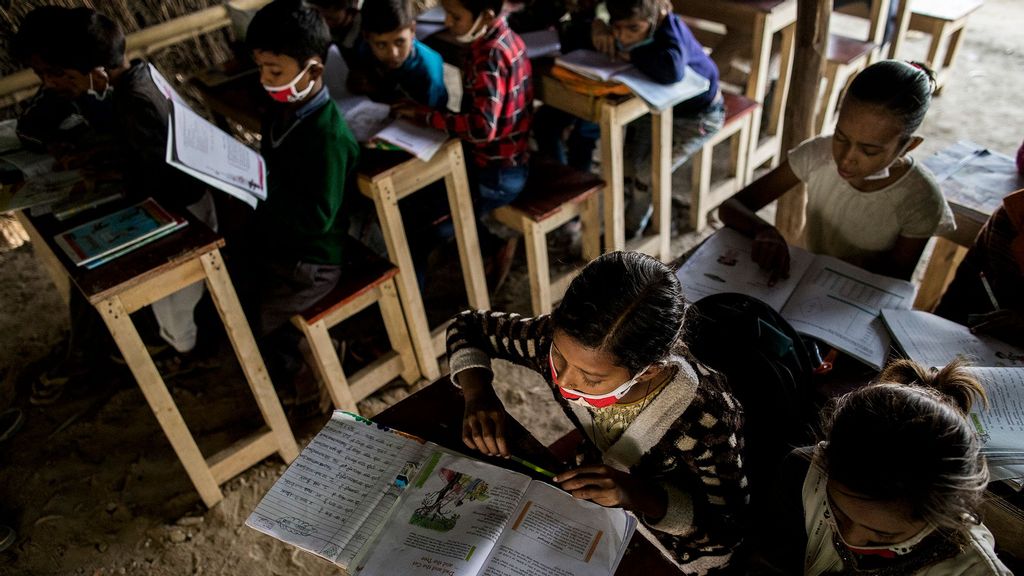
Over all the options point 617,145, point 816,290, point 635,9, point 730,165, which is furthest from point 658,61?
point 730,165

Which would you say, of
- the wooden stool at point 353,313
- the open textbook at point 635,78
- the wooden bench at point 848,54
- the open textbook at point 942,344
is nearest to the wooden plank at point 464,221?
the wooden stool at point 353,313

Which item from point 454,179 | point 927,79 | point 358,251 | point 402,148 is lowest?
point 358,251

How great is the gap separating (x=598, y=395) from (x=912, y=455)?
508 millimetres

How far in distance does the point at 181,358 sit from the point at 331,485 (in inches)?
76.3

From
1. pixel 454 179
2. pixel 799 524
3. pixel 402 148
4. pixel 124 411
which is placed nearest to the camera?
pixel 799 524

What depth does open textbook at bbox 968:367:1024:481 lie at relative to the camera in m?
1.32

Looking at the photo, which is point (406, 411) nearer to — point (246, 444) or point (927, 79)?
point (246, 444)

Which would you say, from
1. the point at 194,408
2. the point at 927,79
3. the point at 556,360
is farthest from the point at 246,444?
the point at 927,79

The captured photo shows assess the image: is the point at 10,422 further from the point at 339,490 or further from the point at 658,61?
the point at 658,61

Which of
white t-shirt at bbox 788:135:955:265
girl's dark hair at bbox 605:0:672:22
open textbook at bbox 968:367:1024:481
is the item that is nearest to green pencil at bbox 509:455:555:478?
open textbook at bbox 968:367:1024:481

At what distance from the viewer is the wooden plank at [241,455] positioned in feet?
8.18

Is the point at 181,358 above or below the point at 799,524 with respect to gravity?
below

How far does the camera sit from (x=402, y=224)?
8.69 feet

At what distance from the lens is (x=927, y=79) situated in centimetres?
173
